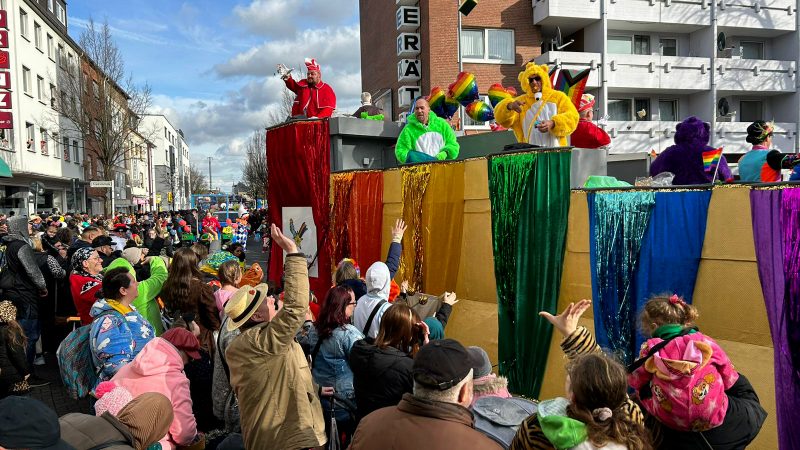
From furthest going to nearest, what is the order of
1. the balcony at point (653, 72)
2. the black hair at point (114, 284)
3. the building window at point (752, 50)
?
the building window at point (752, 50)
the balcony at point (653, 72)
the black hair at point (114, 284)

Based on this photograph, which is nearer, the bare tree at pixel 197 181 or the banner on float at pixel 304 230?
the banner on float at pixel 304 230

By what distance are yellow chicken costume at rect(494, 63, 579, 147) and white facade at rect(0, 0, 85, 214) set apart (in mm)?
22066

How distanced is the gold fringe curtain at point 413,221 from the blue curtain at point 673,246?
282cm

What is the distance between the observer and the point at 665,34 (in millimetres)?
22312

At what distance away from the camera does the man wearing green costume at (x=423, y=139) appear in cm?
716

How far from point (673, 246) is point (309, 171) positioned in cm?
561

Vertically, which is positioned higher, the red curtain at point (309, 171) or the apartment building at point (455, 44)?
the apartment building at point (455, 44)

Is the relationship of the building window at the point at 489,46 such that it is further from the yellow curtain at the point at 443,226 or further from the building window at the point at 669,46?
the yellow curtain at the point at 443,226

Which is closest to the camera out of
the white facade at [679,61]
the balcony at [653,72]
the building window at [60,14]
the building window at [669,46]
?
the white facade at [679,61]

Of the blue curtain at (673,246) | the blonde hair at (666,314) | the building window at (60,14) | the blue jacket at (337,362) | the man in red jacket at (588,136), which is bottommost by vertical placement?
the blue jacket at (337,362)

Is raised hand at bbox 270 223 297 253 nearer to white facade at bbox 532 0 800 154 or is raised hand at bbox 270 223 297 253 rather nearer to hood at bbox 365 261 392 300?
hood at bbox 365 261 392 300

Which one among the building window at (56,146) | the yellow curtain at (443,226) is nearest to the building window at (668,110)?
the yellow curtain at (443,226)

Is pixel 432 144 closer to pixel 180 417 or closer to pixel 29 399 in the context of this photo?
pixel 180 417

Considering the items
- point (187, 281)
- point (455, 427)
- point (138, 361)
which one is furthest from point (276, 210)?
point (455, 427)
